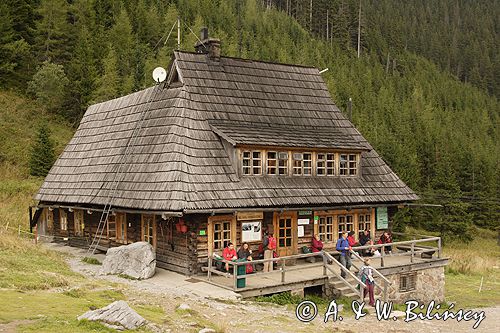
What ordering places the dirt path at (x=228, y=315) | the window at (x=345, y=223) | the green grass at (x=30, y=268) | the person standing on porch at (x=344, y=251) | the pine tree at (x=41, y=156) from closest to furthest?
the dirt path at (x=228, y=315) < the green grass at (x=30, y=268) < the person standing on porch at (x=344, y=251) < the window at (x=345, y=223) < the pine tree at (x=41, y=156)

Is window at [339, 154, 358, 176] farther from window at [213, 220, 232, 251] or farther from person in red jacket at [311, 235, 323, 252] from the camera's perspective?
window at [213, 220, 232, 251]

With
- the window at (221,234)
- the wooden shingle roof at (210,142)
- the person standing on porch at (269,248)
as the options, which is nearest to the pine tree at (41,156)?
the wooden shingle roof at (210,142)

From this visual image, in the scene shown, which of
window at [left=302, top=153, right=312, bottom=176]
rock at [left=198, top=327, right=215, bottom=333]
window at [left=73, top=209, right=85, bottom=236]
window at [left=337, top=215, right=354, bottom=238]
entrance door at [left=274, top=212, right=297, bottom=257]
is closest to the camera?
rock at [left=198, top=327, right=215, bottom=333]

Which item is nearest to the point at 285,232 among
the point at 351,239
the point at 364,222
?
the point at 351,239

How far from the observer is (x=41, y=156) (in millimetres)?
35750

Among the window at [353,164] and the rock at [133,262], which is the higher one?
the window at [353,164]

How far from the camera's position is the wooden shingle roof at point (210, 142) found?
18.2m

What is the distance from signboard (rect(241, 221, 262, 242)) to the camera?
61.0ft

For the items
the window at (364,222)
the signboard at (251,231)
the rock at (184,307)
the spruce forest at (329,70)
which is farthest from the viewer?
the spruce forest at (329,70)

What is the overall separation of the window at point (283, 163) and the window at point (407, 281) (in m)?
5.84

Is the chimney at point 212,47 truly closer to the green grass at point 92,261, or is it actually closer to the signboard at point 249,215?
the signboard at point 249,215

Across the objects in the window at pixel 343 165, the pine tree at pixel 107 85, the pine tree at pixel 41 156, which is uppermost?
the pine tree at pixel 107 85

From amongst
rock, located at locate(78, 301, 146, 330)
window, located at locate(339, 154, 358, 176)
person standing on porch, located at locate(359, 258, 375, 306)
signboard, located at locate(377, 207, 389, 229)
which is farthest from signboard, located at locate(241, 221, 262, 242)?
rock, located at locate(78, 301, 146, 330)

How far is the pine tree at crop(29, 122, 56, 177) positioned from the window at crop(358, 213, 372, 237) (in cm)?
2296
